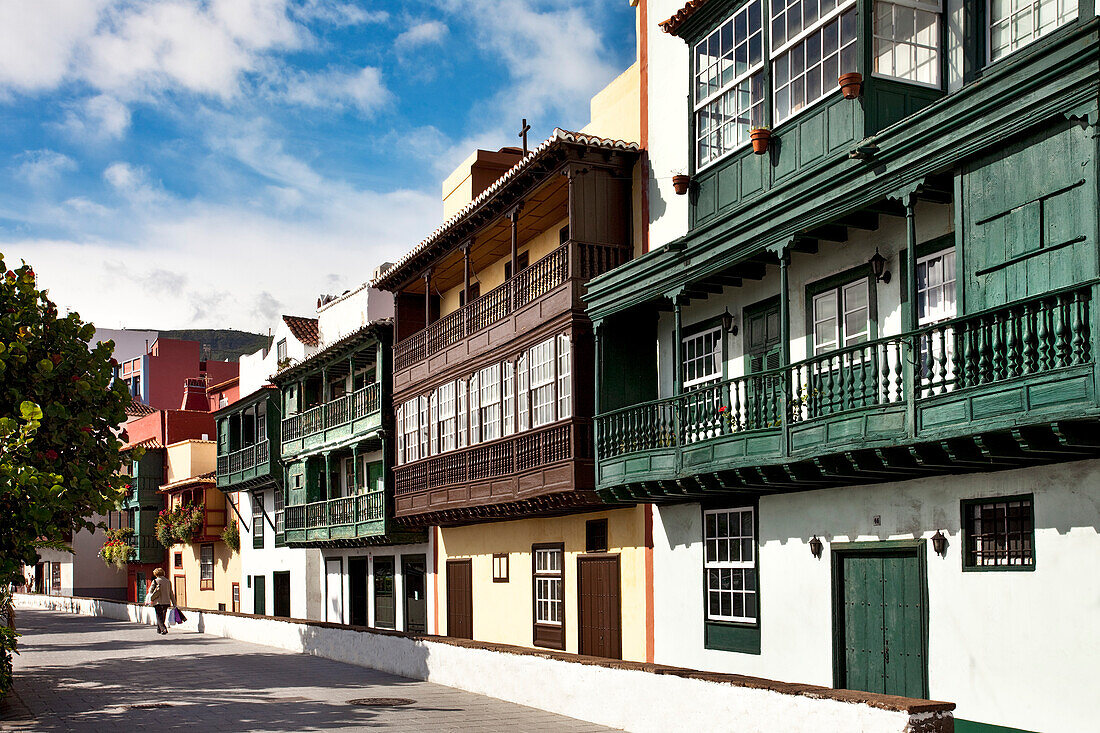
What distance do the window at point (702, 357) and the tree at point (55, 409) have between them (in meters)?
8.37

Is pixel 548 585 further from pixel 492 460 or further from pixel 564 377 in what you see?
pixel 564 377

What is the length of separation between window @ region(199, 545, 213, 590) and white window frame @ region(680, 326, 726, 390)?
35.9 meters

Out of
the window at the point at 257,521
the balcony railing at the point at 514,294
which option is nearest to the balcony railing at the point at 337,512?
the balcony railing at the point at 514,294

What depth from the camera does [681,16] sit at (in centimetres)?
1778

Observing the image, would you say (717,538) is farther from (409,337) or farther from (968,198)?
(409,337)

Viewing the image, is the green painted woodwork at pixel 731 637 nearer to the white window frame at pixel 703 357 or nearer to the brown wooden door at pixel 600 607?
the brown wooden door at pixel 600 607

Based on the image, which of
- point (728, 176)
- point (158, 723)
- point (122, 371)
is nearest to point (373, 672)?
point (158, 723)

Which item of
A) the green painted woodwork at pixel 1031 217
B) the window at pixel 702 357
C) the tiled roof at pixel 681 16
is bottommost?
the window at pixel 702 357

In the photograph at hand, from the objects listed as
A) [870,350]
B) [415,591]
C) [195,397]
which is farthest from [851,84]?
[195,397]

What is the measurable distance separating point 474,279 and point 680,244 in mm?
11247

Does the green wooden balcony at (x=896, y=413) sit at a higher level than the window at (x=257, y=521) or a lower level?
higher

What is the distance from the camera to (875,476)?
1414 centimetres

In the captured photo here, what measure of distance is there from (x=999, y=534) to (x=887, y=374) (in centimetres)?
201

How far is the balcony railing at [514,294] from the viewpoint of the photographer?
2020cm
